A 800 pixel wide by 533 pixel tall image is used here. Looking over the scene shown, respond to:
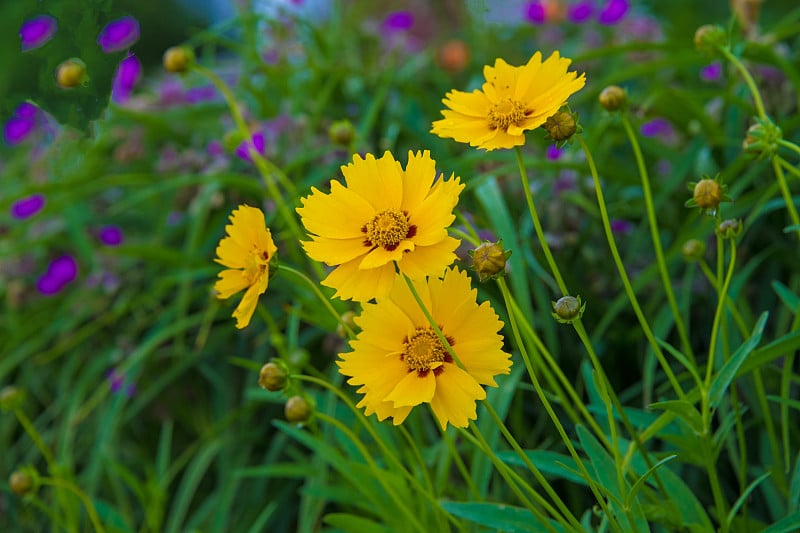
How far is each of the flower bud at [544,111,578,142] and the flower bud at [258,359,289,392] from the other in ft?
0.73

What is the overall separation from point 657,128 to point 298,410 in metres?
1.00

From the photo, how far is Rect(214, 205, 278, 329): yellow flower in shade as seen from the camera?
0.46 m

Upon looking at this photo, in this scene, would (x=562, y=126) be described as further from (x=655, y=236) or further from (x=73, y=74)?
(x=73, y=74)

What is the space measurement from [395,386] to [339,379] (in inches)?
20.2

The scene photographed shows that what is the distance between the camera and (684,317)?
846mm

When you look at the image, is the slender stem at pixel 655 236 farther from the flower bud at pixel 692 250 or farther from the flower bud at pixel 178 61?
the flower bud at pixel 178 61

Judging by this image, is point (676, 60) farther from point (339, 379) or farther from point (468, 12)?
point (468, 12)

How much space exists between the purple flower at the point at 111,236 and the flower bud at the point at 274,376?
0.84 meters

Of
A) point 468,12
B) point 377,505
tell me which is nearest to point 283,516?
point 377,505

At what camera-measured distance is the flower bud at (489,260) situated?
1.40 feet

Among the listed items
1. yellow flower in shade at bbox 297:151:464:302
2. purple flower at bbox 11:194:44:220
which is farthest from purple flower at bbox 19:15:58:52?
purple flower at bbox 11:194:44:220

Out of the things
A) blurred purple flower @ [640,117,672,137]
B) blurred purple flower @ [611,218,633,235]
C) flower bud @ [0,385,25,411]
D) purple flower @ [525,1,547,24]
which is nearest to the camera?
flower bud @ [0,385,25,411]

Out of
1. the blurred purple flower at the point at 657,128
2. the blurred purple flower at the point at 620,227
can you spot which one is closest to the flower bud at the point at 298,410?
the blurred purple flower at the point at 620,227

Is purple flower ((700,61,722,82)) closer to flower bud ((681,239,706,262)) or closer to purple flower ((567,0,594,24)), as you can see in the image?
purple flower ((567,0,594,24))
